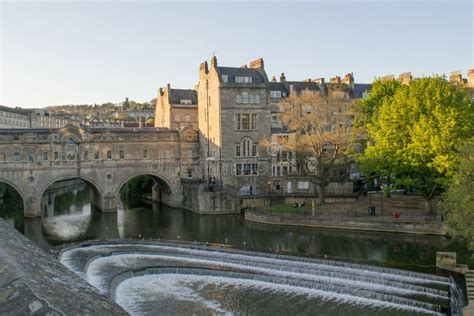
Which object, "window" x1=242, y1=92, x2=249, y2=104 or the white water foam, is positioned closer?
the white water foam

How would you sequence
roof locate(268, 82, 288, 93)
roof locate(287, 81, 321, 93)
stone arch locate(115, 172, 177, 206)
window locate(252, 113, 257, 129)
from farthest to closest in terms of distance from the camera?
roof locate(287, 81, 321, 93) < roof locate(268, 82, 288, 93) < window locate(252, 113, 257, 129) < stone arch locate(115, 172, 177, 206)

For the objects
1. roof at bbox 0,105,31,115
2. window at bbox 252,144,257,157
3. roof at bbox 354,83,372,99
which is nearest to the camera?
window at bbox 252,144,257,157

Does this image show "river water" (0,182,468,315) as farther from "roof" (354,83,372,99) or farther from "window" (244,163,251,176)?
"roof" (354,83,372,99)

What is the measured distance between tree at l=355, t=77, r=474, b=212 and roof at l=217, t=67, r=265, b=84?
19.1 m

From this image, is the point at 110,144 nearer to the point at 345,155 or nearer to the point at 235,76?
the point at 235,76

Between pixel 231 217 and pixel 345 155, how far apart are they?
1396cm

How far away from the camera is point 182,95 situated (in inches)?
2894

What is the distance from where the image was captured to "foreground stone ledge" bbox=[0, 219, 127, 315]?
4637mm

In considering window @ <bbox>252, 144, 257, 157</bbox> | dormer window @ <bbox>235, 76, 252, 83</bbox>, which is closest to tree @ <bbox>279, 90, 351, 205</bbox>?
window @ <bbox>252, 144, 257, 157</bbox>

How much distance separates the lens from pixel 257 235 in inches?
1662

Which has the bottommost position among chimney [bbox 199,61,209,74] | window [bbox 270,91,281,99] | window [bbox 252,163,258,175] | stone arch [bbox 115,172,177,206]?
stone arch [bbox 115,172,177,206]

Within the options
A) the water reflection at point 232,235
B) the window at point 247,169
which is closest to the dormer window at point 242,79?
the window at point 247,169

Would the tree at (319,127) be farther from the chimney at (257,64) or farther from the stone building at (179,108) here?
the stone building at (179,108)

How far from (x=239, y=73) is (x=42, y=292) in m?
56.8
